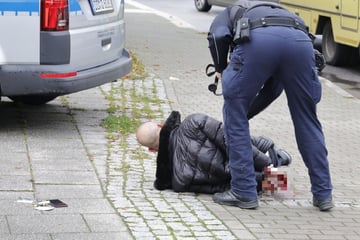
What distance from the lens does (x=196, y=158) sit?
21.5ft

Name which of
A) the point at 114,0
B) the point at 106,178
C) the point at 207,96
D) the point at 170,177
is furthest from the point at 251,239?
the point at 207,96

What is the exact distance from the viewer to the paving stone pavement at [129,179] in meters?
5.82

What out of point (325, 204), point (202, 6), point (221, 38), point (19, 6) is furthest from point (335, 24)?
point (202, 6)

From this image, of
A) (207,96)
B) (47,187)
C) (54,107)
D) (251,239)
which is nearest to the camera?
(251,239)

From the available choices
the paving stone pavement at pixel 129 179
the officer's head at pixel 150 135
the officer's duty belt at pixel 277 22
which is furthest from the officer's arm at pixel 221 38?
the paving stone pavement at pixel 129 179

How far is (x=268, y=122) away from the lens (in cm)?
967

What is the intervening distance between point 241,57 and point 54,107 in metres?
3.90

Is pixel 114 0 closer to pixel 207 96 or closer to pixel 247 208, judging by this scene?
pixel 207 96

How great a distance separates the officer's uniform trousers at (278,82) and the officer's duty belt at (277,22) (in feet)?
0.13

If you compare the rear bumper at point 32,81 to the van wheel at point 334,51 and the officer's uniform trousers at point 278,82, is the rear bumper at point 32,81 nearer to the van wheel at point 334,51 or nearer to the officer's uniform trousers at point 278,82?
the officer's uniform trousers at point 278,82

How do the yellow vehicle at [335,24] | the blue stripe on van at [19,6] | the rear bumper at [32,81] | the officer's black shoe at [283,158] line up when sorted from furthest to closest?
the yellow vehicle at [335,24], the rear bumper at [32,81], the blue stripe on van at [19,6], the officer's black shoe at [283,158]

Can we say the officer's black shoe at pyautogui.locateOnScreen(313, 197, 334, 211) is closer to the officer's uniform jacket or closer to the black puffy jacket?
the black puffy jacket

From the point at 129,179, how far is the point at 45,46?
164 centimetres

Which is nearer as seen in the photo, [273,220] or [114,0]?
[273,220]
